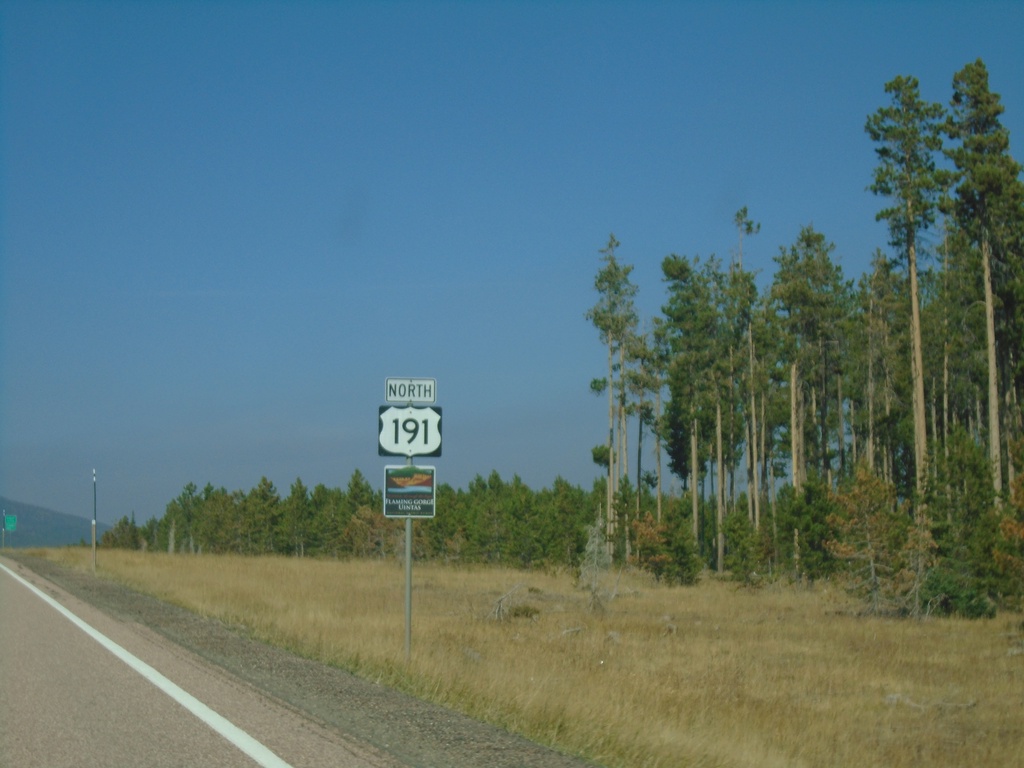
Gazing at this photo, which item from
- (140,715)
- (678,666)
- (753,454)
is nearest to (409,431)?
(140,715)

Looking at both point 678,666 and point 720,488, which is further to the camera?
point 720,488

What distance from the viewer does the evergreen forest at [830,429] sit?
30828mm

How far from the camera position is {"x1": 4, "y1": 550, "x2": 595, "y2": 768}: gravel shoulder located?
23.8 ft

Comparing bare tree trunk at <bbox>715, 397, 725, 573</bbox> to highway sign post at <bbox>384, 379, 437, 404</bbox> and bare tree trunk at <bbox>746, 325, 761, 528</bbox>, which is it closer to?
bare tree trunk at <bbox>746, 325, 761, 528</bbox>

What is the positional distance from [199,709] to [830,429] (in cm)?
7301

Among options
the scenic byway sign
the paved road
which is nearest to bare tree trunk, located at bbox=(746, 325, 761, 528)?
the scenic byway sign

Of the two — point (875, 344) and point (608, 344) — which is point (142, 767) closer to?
point (608, 344)

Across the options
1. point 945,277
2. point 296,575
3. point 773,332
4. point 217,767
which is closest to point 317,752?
point 217,767

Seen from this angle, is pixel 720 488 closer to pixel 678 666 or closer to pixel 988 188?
pixel 988 188

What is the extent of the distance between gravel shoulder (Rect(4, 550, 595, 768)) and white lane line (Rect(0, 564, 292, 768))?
72 cm

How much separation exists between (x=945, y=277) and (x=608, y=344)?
18.4 meters

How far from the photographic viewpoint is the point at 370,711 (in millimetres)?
8938

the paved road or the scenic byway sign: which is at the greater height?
the scenic byway sign

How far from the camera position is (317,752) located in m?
7.09
